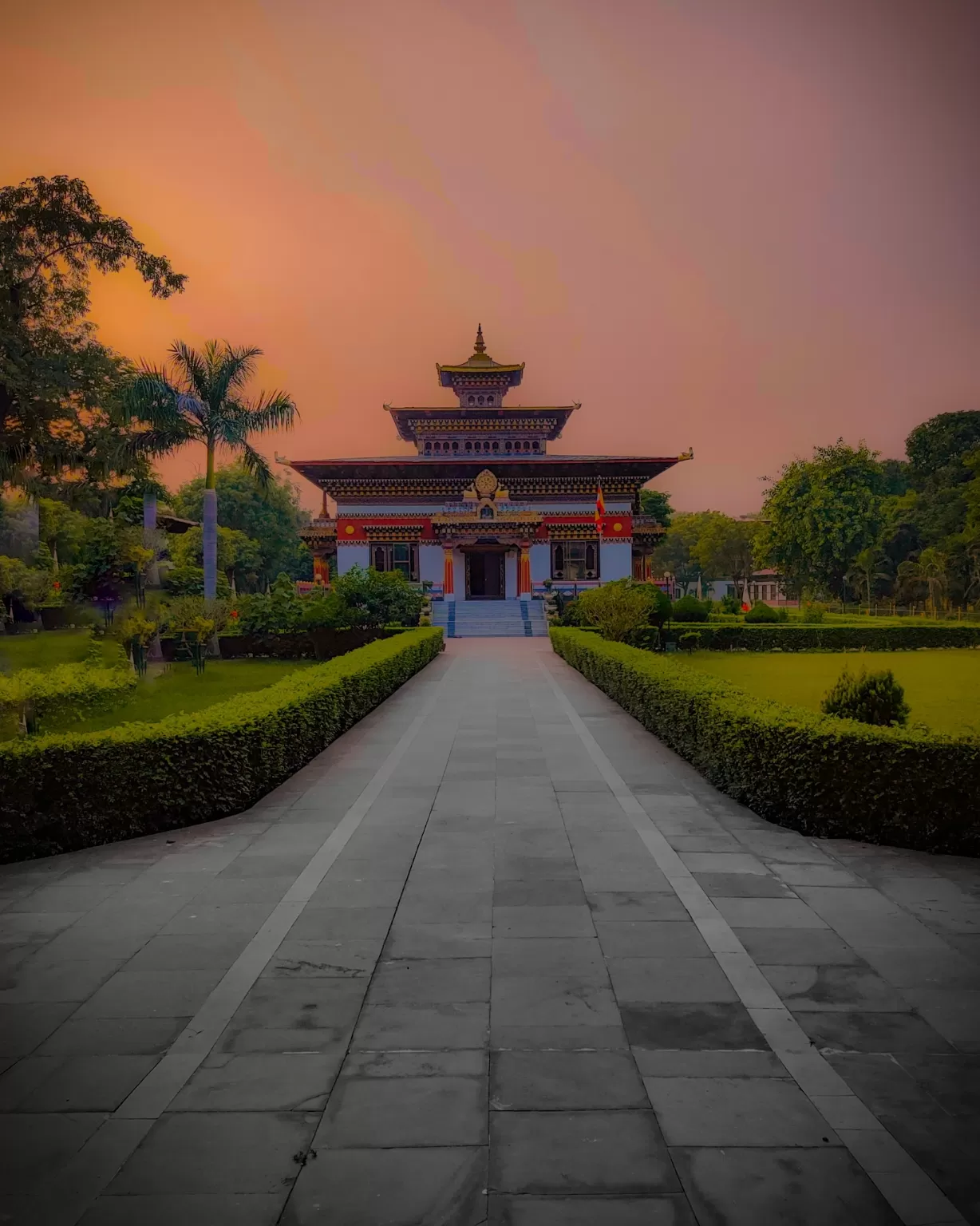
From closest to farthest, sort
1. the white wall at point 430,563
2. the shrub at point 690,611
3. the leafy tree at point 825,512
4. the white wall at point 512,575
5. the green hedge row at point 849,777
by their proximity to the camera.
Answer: the green hedge row at point 849,777, the shrub at point 690,611, the white wall at point 512,575, the white wall at point 430,563, the leafy tree at point 825,512

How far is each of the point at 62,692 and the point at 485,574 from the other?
105 feet

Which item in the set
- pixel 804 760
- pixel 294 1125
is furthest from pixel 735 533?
pixel 294 1125

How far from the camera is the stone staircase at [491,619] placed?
34.4 metres

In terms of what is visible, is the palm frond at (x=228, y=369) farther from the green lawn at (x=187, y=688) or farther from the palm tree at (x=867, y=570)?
the palm tree at (x=867, y=570)

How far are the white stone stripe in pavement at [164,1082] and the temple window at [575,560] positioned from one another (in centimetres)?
3509

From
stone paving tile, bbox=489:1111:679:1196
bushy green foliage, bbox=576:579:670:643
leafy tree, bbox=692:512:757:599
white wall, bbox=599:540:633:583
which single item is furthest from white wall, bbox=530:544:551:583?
leafy tree, bbox=692:512:757:599

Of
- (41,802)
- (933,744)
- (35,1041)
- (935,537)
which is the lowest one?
(35,1041)

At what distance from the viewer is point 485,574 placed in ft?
142

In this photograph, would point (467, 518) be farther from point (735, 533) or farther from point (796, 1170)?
point (735, 533)

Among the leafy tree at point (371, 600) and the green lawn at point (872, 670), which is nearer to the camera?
the green lawn at point (872, 670)

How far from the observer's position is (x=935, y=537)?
162ft

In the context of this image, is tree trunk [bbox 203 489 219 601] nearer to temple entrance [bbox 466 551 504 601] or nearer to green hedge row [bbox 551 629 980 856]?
temple entrance [bbox 466 551 504 601]

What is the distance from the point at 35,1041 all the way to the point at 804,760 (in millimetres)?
5869

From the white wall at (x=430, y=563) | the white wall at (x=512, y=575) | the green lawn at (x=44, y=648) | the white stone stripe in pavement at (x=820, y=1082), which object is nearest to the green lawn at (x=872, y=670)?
the white stone stripe in pavement at (x=820, y=1082)
